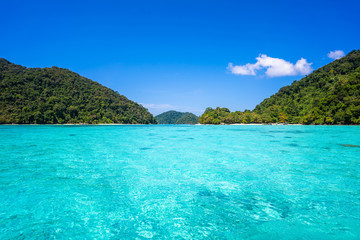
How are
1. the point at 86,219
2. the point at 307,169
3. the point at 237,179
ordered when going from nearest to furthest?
the point at 86,219
the point at 237,179
the point at 307,169

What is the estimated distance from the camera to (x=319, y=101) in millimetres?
78750

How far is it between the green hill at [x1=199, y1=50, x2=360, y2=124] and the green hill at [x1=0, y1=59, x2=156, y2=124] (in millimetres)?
80371

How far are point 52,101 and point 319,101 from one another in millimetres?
123933

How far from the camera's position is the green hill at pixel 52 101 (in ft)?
281

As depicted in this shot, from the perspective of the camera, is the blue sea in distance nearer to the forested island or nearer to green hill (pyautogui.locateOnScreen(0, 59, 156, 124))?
the forested island

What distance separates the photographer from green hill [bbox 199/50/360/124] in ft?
209

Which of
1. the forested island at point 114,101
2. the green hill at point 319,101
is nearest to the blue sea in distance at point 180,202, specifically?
the forested island at point 114,101

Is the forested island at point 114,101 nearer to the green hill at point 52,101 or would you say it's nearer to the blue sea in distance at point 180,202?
the green hill at point 52,101

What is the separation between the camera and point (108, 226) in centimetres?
464

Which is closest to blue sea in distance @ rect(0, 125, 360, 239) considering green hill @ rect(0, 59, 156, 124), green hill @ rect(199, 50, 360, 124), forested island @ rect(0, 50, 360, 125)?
forested island @ rect(0, 50, 360, 125)

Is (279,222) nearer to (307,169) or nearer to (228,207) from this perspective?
(228,207)

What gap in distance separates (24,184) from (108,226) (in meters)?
5.48

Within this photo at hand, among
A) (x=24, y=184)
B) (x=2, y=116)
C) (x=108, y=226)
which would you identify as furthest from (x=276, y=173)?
(x=2, y=116)

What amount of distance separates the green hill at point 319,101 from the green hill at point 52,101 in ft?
264
